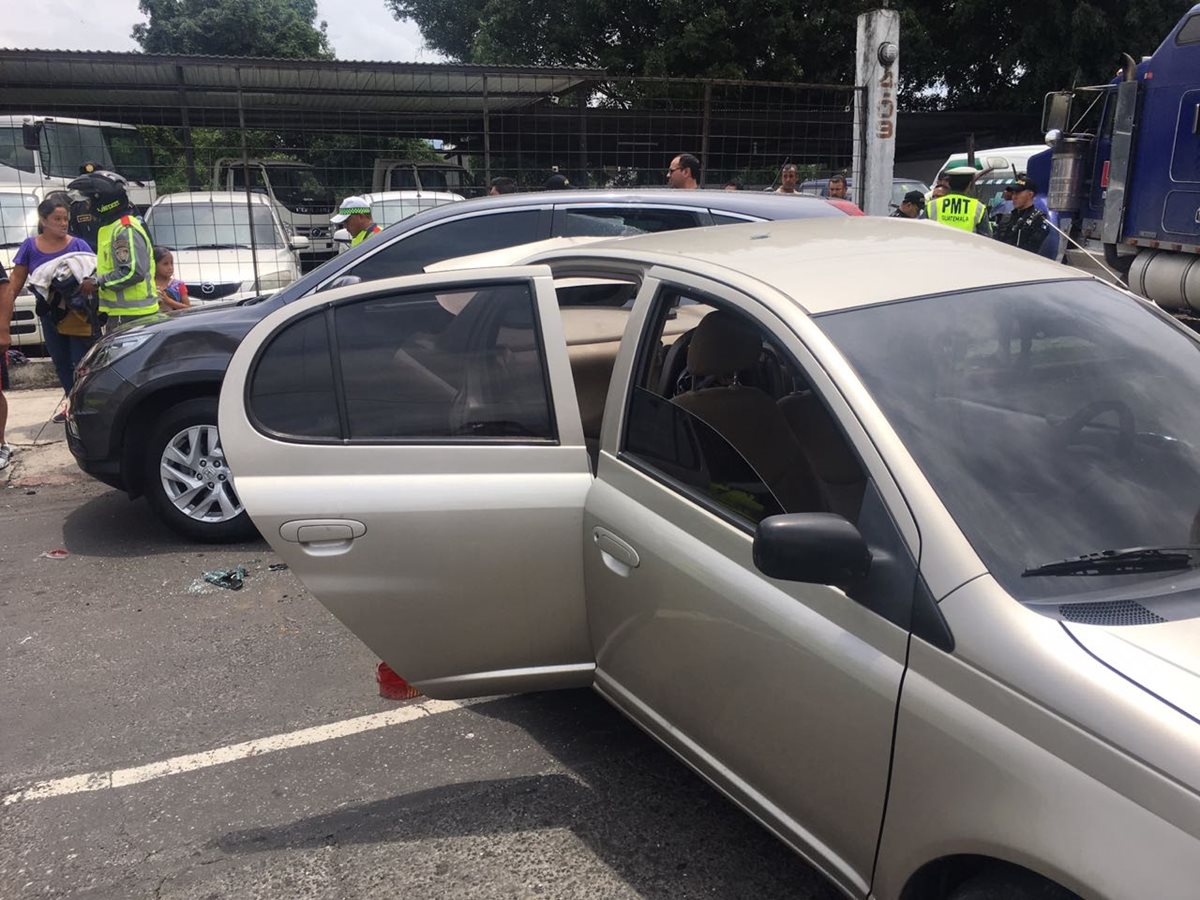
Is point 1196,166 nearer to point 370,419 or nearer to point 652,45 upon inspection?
point 370,419

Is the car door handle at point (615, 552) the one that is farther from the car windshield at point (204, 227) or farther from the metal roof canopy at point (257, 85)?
the car windshield at point (204, 227)

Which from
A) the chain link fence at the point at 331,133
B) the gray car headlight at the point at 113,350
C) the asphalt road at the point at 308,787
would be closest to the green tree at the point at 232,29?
the chain link fence at the point at 331,133

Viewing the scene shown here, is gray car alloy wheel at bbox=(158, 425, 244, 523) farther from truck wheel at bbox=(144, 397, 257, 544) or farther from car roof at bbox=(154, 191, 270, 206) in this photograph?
car roof at bbox=(154, 191, 270, 206)

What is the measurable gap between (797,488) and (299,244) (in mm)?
10526

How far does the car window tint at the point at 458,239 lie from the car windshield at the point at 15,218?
273 inches

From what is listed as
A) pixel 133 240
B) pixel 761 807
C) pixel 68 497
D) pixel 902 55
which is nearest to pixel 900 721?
pixel 761 807

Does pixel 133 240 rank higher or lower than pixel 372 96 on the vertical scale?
lower

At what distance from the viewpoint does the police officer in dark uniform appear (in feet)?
29.4

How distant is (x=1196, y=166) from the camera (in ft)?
29.3

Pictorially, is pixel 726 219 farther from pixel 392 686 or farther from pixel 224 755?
pixel 224 755

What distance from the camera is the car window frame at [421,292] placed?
299 cm

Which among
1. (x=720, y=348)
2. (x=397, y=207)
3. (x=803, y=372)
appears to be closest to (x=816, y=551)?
(x=803, y=372)

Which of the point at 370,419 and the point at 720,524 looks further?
the point at 370,419

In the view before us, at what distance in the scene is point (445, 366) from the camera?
311 centimetres
